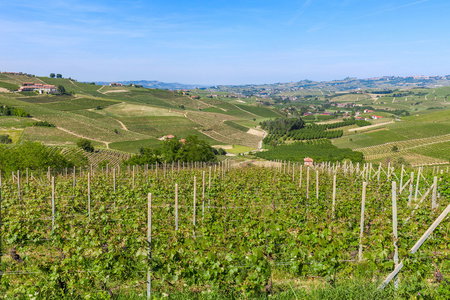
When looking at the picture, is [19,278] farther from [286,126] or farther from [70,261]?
[286,126]

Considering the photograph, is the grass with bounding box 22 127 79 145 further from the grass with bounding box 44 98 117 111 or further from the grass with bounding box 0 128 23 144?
the grass with bounding box 44 98 117 111

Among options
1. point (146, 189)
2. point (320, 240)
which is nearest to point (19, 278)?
point (320, 240)

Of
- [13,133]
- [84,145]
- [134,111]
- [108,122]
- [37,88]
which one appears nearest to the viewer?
[84,145]

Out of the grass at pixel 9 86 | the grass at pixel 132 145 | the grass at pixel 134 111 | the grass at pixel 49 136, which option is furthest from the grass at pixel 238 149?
the grass at pixel 9 86

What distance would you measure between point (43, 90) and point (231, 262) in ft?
434

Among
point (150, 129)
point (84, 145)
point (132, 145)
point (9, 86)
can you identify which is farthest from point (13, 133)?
point (9, 86)

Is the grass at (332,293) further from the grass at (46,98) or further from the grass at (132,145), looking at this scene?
the grass at (46,98)

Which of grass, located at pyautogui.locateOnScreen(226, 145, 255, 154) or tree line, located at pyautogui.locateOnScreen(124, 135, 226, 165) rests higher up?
tree line, located at pyautogui.locateOnScreen(124, 135, 226, 165)

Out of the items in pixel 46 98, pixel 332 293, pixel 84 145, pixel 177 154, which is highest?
pixel 46 98

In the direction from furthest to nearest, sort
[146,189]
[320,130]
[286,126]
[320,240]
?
[286,126]
[320,130]
[146,189]
[320,240]

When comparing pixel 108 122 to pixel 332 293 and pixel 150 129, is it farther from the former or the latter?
pixel 332 293

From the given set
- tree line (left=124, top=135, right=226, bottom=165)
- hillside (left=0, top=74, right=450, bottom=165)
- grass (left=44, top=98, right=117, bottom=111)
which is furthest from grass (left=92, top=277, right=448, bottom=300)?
grass (left=44, top=98, right=117, bottom=111)

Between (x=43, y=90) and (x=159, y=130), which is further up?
(x=43, y=90)

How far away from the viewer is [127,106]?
108m
